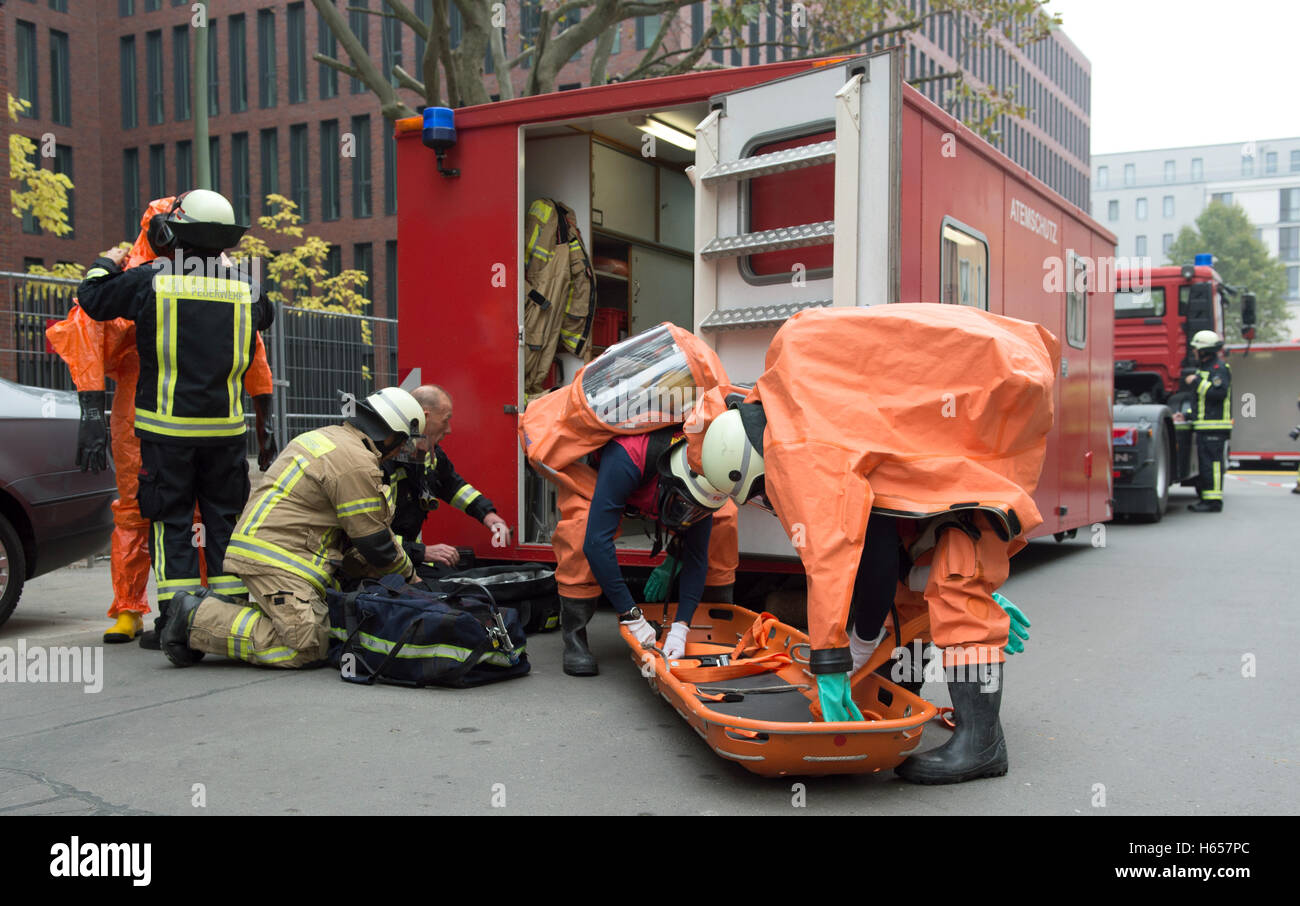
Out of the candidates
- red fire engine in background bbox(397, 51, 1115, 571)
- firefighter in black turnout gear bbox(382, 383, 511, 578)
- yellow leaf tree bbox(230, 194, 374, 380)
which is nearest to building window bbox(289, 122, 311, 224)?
yellow leaf tree bbox(230, 194, 374, 380)

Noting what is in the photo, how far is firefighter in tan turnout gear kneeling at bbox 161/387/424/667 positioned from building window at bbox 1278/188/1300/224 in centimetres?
9378

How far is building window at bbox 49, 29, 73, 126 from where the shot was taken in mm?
38594

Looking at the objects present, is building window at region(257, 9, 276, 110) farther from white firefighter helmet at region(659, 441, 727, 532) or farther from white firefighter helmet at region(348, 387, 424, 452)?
white firefighter helmet at region(659, 441, 727, 532)

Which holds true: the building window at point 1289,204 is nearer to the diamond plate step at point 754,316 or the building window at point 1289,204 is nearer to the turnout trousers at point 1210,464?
the turnout trousers at point 1210,464

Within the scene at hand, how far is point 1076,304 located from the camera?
31.5 feet

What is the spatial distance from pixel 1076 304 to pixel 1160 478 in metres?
4.42

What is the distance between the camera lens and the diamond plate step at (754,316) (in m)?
5.74

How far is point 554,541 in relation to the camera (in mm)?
5414

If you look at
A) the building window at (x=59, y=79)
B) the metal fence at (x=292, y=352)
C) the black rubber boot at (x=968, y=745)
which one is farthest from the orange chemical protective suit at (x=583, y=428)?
the building window at (x=59, y=79)

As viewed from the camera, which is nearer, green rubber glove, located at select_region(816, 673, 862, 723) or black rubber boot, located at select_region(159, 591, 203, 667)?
green rubber glove, located at select_region(816, 673, 862, 723)

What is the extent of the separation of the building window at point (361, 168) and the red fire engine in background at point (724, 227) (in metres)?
31.6

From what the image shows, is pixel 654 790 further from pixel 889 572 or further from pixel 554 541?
pixel 554 541
